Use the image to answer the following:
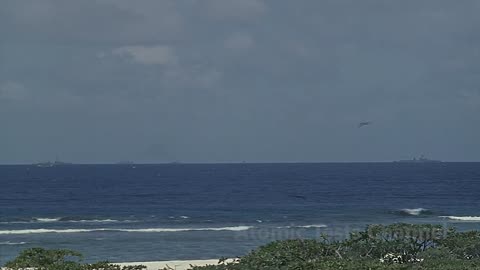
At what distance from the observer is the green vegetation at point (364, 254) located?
13516 mm

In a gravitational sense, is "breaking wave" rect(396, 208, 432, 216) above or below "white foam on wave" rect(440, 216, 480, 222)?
above

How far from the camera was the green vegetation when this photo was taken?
13516 millimetres

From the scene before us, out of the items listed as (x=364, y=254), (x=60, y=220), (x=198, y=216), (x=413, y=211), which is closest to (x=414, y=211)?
(x=413, y=211)

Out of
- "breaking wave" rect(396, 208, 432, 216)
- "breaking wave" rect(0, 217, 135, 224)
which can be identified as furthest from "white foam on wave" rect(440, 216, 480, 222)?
"breaking wave" rect(0, 217, 135, 224)

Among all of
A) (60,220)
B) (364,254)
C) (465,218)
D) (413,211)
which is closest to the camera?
(364,254)

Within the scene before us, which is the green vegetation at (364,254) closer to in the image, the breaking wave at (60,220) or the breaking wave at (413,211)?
the breaking wave at (60,220)

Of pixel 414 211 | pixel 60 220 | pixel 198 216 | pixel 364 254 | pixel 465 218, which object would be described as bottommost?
pixel 60 220

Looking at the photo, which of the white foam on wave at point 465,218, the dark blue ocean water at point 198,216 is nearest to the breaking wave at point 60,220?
the dark blue ocean water at point 198,216

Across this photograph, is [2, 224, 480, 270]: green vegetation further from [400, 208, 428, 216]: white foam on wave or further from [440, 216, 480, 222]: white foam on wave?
[400, 208, 428, 216]: white foam on wave

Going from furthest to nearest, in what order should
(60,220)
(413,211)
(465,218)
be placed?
(413,211), (465,218), (60,220)

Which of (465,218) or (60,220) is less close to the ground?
(465,218)

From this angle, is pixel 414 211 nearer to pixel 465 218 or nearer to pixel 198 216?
pixel 465 218

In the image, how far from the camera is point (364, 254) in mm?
16375

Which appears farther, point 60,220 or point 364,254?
point 60,220
